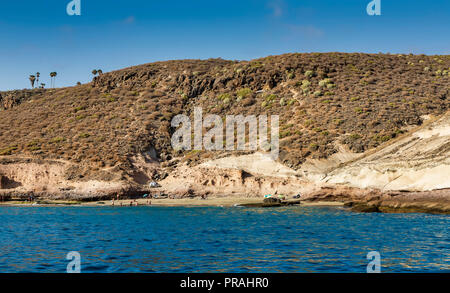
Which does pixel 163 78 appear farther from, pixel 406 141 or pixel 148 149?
pixel 406 141

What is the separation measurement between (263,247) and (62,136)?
206 feet

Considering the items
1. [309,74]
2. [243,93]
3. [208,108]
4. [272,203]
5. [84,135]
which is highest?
[309,74]

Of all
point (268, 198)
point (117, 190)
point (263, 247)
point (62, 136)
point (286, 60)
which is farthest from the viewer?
point (286, 60)

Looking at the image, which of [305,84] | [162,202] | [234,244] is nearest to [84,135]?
[162,202]

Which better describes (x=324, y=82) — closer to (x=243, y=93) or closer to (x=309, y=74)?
(x=309, y=74)

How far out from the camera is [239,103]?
8081cm

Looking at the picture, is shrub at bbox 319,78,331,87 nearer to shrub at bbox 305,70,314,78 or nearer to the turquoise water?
shrub at bbox 305,70,314,78

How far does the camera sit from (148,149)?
70875 mm

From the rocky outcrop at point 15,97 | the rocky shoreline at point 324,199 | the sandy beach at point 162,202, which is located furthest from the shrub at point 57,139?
the rocky outcrop at point 15,97

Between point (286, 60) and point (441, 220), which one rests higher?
point (286, 60)

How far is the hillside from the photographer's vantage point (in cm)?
6125

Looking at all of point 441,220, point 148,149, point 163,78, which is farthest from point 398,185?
point 163,78

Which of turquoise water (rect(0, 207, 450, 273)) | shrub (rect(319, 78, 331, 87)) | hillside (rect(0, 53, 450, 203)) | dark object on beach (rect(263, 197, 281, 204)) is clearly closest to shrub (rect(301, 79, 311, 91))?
hillside (rect(0, 53, 450, 203))

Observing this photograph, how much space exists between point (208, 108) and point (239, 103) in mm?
6023
